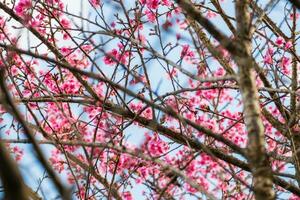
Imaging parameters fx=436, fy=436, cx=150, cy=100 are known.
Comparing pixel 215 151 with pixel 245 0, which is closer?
pixel 245 0

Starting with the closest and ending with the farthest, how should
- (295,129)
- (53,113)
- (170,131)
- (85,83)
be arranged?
(170,131) → (85,83) → (295,129) → (53,113)

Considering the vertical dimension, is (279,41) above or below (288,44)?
above

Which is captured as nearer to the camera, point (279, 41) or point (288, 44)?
point (288, 44)

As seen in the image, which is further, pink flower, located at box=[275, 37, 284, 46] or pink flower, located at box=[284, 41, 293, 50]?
pink flower, located at box=[275, 37, 284, 46]

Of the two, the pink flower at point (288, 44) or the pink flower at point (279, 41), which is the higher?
the pink flower at point (279, 41)

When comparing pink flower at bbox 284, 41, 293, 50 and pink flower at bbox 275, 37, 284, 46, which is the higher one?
pink flower at bbox 275, 37, 284, 46

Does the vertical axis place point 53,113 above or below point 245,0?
above

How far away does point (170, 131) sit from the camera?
14.4 feet

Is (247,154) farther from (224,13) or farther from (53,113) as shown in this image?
(53,113)

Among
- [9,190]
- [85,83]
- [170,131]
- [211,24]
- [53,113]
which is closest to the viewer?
[9,190]

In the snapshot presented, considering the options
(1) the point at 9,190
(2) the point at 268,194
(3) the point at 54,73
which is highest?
(3) the point at 54,73

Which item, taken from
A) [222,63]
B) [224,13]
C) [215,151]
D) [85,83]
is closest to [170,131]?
[215,151]

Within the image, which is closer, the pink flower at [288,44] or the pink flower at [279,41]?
the pink flower at [288,44]

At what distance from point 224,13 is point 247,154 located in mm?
4282
